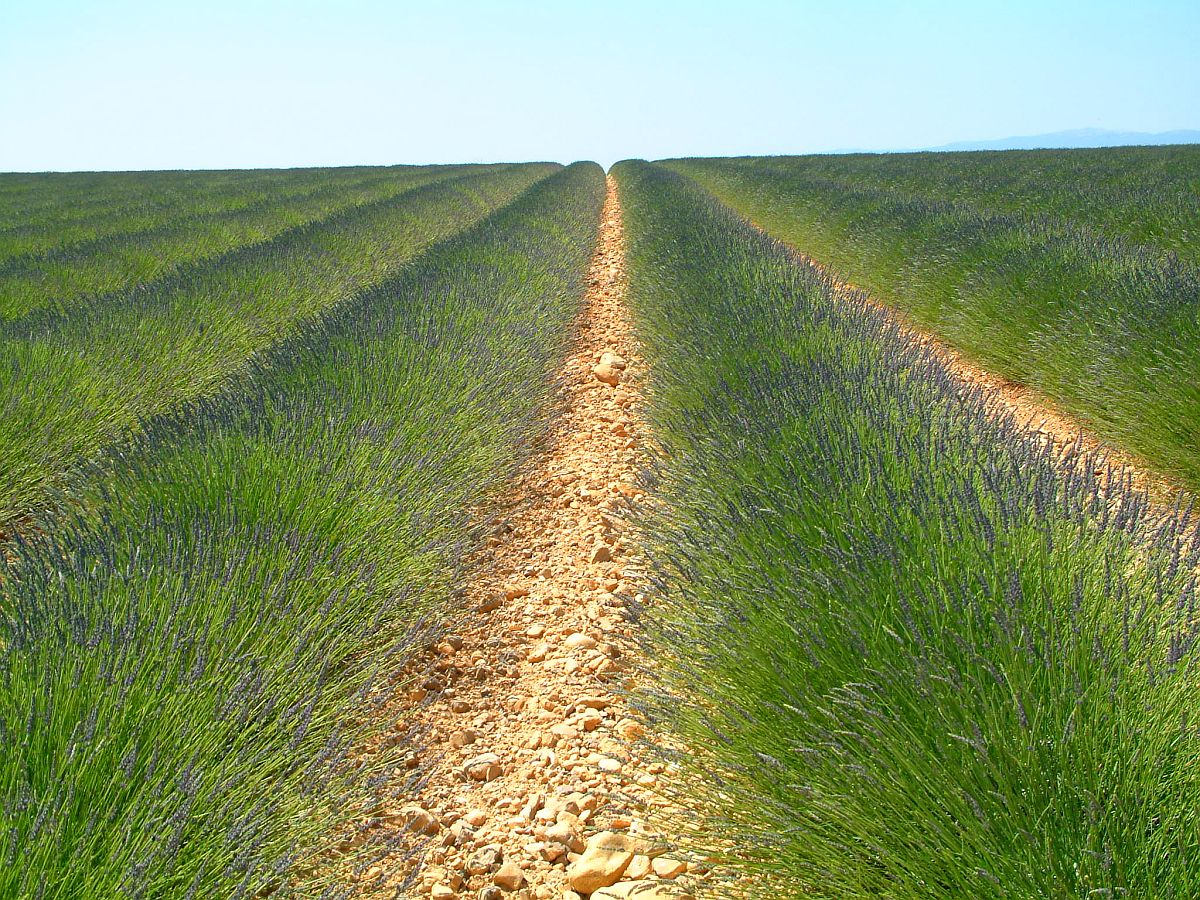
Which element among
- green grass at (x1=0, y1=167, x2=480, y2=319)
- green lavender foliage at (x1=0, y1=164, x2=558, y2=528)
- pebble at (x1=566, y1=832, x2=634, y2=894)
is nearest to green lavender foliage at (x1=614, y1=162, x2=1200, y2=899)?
pebble at (x1=566, y1=832, x2=634, y2=894)

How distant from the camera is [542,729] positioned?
2398mm

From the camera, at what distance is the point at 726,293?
493cm

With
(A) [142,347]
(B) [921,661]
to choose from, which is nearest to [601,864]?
(B) [921,661]

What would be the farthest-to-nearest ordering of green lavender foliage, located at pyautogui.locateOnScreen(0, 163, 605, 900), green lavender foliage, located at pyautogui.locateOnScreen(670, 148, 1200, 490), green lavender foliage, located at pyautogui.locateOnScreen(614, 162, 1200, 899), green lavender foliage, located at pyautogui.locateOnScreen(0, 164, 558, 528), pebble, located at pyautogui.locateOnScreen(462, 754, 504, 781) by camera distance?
green lavender foliage, located at pyautogui.locateOnScreen(670, 148, 1200, 490) < green lavender foliage, located at pyautogui.locateOnScreen(0, 164, 558, 528) < pebble, located at pyautogui.locateOnScreen(462, 754, 504, 781) < green lavender foliage, located at pyautogui.locateOnScreen(0, 163, 605, 900) < green lavender foliage, located at pyautogui.locateOnScreen(614, 162, 1200, 899)

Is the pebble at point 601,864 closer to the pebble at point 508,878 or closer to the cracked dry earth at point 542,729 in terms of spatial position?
the cracked dry earth at point 542,729

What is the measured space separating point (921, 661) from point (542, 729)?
1232 mm

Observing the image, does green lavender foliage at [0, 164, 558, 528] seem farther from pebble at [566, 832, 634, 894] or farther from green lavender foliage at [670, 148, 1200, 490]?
green lavender foliage at [670, 148, 1200, 490]

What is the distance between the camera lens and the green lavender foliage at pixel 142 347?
13.1 ft

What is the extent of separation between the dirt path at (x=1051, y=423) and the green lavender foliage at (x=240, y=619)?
2.15m

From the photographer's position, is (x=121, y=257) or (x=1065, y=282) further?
(x=121, y=257)

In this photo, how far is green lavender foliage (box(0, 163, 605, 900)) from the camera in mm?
1383

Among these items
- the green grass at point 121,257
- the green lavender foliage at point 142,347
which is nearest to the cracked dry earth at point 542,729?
the green lavender foliage at point 142,347

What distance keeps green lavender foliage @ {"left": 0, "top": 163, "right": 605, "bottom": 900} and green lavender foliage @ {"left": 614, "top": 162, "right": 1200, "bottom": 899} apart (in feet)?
2.80

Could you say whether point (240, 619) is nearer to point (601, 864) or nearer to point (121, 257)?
point (601, 864)
